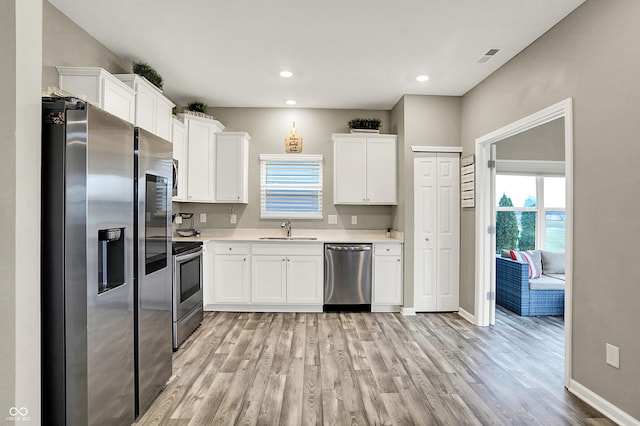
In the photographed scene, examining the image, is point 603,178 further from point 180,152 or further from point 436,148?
point 180,152

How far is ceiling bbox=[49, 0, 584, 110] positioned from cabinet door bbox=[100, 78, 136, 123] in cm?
49

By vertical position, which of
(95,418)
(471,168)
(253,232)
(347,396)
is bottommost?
(347,396)

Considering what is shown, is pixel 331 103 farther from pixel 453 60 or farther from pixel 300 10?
pixel 300 10

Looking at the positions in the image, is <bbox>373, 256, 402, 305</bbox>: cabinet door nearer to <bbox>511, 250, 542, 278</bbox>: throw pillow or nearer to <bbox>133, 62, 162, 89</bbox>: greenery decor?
<bbox>511, 250, 542, 278</bbox>: throw pillow

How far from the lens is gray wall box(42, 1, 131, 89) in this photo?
2.38 meters

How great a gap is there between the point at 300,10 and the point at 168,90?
2.41 metres

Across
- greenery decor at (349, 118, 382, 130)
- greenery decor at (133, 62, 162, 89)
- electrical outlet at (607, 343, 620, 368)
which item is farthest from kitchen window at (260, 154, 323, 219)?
electrical outlet at (607, 343, 620, 368)

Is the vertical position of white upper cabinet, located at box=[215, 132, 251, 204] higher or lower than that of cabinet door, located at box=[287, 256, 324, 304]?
higher

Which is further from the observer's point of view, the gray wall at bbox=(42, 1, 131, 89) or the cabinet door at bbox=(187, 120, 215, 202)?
the cabinet door at bbox=(187, 120, 215, 202)

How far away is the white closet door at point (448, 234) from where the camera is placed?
410 cm

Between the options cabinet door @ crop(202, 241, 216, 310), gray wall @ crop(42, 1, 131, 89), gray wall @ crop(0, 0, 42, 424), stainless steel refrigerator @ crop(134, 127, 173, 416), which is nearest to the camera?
gray wall @ crop(0, 0, 42, 424)

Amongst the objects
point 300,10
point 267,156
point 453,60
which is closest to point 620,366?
point 453,60

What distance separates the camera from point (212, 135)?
4.37 meters

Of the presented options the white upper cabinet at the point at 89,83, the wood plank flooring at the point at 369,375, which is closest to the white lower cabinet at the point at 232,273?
the wood plank flooring at the point at 369,375
